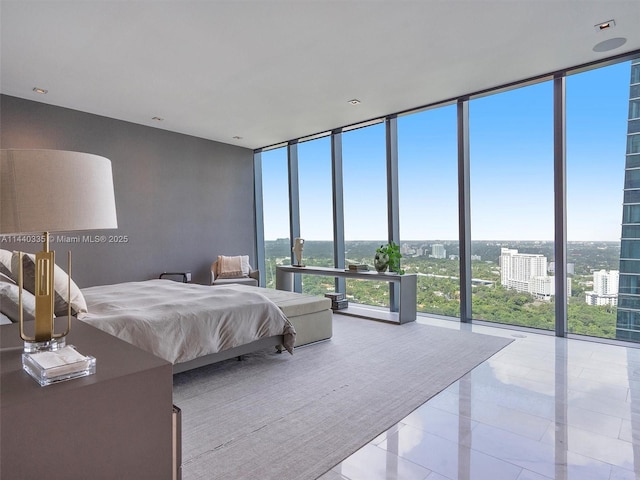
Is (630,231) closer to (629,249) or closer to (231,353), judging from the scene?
(629,249)

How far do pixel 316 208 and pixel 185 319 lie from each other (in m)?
4.08

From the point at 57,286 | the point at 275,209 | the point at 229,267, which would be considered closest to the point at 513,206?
the point at 275,209

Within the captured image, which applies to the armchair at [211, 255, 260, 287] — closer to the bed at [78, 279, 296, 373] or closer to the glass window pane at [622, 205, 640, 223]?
the bed at [78, 279, 296, 373]

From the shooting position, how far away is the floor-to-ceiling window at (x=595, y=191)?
389cm

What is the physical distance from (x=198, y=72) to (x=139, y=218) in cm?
271

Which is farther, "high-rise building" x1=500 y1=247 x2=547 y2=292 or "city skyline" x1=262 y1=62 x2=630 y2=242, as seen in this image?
"high-rise building" x1=500 y1=247 x2=547 y2=292

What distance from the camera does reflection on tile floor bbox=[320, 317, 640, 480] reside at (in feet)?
5.89

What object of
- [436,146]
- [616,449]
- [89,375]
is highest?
[436,146]

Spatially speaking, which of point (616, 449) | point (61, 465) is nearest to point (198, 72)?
point (61, 465)

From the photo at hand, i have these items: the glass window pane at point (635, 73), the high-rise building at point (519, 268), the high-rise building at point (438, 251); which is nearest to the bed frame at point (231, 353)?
the high-rise building at point (438, 251)

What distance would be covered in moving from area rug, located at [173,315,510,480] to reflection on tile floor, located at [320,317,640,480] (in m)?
0.13

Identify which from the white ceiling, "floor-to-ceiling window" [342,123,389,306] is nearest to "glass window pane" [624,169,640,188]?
the white ceiling

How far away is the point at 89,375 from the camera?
1.01m

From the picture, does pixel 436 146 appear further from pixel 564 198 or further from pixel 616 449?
pixel 616 449
